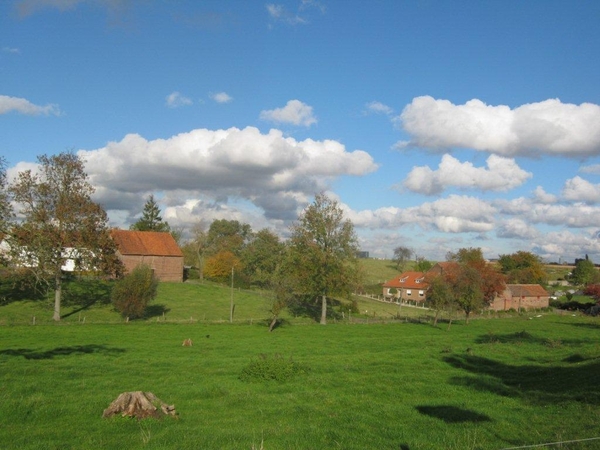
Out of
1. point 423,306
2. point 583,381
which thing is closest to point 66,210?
point 583,381

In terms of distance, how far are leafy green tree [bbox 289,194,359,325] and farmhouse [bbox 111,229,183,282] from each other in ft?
100

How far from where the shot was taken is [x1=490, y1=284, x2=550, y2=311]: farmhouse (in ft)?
302

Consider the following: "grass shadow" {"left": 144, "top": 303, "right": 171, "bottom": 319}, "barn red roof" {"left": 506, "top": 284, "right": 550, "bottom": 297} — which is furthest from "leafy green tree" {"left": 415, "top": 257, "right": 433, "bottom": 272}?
"grass shadow" {"left": 144, "top": 303, "right": 171, "bottom": 319}

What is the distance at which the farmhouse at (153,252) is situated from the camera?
250 ft

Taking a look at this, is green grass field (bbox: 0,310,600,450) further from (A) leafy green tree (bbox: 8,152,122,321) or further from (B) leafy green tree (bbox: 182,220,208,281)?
(B) leafy green tree (bbox: 182,220,208,281)

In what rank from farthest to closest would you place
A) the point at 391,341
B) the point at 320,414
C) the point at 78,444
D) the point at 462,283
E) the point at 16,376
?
1. the point at 462,283
2. the point at 391,341
3. the point at 16,376
4. the point at 320,414
5. the point at 78,444

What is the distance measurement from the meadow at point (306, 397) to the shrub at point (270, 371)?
39cm

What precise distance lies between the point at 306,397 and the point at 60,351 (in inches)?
665

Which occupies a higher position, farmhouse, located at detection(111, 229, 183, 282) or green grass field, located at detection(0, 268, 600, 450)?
farmhouse, located at detection(111, 229, 183, 282)

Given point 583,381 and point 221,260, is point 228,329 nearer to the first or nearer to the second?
point 583,381

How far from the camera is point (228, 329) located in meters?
44.2

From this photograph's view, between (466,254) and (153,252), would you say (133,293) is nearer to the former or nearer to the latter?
(153,252)

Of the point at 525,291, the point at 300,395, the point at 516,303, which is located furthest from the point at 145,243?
the point at 525,291

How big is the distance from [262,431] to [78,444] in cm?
425
